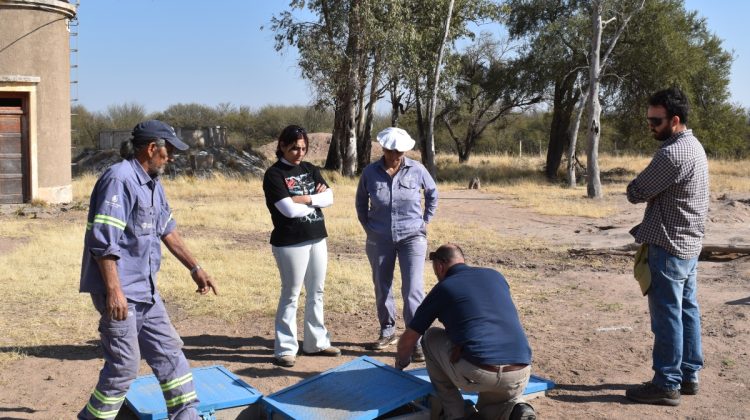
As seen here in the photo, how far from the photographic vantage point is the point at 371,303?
852cm

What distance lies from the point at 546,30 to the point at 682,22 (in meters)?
5.06

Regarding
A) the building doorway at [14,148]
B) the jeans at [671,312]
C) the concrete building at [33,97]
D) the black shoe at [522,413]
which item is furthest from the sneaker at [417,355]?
the building doorway at [14,148]

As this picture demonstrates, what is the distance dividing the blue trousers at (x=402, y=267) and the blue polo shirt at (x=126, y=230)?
96.7 inches

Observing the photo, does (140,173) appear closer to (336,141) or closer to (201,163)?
(201,163)

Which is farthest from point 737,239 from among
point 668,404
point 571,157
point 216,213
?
point 571,157

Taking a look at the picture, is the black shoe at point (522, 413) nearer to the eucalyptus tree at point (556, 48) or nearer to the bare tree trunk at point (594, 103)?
the bare tree trunk at point (594, 103)

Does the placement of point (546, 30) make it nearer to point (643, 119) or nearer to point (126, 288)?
point (643, 119)

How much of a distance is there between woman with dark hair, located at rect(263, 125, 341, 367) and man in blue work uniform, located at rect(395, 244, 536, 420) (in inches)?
65.8

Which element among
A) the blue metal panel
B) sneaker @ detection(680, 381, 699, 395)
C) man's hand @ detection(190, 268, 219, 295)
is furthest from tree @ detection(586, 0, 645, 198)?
man's hand @ detection(190, 268, 219, 295)

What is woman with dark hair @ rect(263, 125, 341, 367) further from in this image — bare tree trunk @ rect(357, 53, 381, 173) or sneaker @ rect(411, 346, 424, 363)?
bare tree trunk @ rect(357, 53, 381, 173)

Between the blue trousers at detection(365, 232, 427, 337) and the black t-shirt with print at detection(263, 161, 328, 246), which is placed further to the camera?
the blue trousers at detection(365, 232, 427, 337)

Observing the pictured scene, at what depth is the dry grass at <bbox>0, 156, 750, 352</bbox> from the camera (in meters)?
7.99

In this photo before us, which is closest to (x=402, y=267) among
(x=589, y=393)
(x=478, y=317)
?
(x=589, y=393)

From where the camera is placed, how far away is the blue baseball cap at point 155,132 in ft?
13.9
